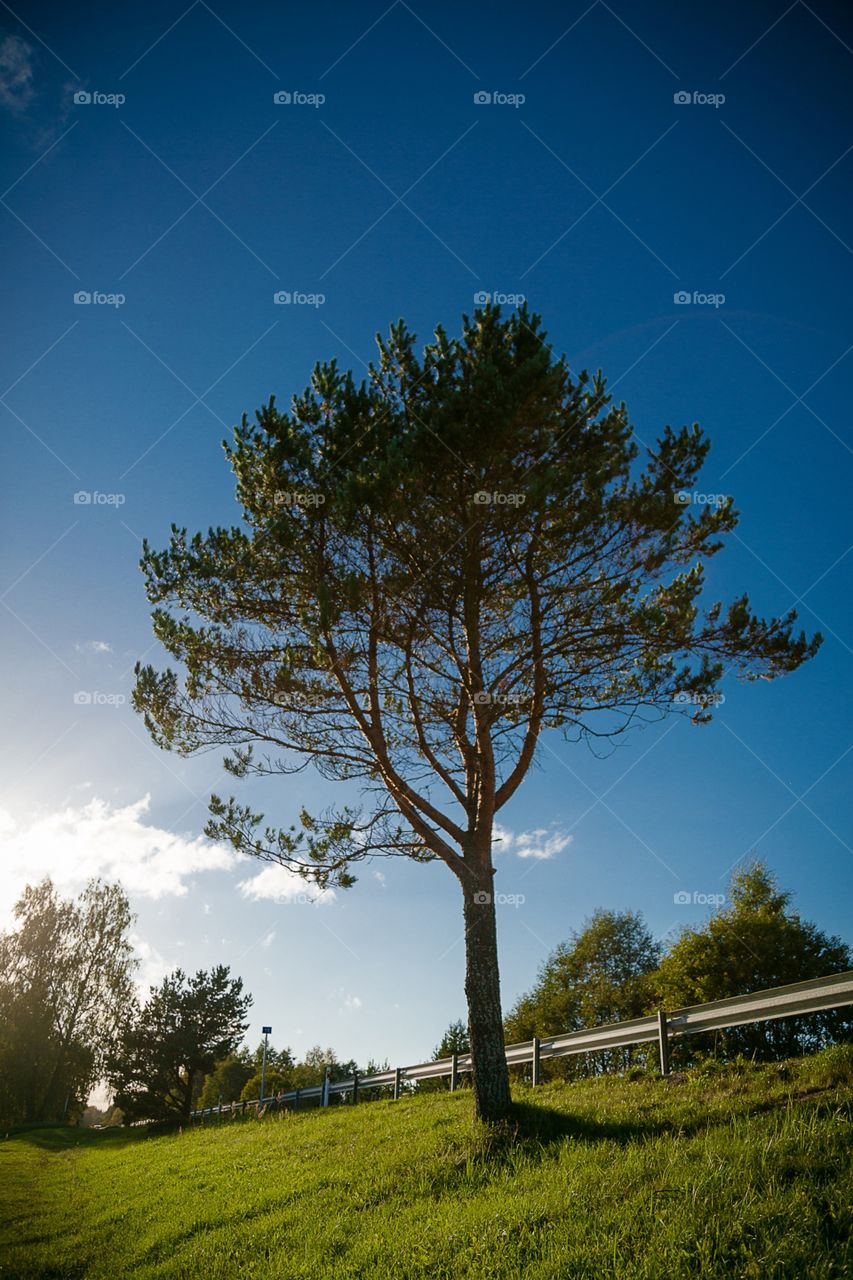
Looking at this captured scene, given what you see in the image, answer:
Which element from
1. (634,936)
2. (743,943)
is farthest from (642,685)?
(634,936)

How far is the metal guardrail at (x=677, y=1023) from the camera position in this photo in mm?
8234

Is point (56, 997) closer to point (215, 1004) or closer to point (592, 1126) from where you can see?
point (215, 1004)

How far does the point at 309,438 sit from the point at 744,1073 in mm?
10567

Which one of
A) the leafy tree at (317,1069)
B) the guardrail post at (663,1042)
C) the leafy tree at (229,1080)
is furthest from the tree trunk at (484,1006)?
the leafy tree at (229,1080)

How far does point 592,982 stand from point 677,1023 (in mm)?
28488

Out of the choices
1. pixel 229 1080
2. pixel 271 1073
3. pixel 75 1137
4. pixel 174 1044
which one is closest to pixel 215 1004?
pixel 174 1044

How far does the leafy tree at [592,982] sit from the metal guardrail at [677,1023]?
19.2 meters

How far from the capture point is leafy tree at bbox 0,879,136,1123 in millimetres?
39656

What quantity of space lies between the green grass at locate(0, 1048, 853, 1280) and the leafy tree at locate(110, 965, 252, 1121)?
53.1ft

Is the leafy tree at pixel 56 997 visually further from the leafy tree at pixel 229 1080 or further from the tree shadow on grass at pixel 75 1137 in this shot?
the leafy tree at pixel 229 1080

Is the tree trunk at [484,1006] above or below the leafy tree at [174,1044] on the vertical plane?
above

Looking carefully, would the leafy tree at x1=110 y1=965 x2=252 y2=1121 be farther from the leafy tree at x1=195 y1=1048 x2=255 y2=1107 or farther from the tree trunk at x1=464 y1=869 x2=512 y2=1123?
the leafy tree at x1=195 y1=1048 x2=255 y2=1107

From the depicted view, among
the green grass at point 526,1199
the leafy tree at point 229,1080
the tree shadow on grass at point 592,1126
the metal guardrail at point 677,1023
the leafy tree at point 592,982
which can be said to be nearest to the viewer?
the green grass at point 526,1199

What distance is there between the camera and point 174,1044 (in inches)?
1065
